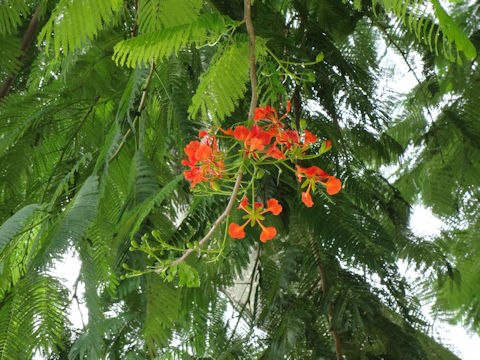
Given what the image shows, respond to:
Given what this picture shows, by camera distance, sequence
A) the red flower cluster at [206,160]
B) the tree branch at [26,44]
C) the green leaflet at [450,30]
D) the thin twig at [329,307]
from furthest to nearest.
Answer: the tree branch at [26,44] → the thin twig at [329,307] → the red flower cluster at [206,160] → the green leaflet at [450,30]

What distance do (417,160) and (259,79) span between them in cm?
116

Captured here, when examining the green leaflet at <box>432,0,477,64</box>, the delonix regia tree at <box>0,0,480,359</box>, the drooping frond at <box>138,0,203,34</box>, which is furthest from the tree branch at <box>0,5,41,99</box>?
the green leaflet at <box>432,0,477,64</box>

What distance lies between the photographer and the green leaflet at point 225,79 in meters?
0.75

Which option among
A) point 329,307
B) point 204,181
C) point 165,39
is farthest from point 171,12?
point 329,307

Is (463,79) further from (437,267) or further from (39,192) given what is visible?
(39,192)

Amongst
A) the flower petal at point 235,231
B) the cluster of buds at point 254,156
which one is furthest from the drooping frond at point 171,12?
the flower petal at point 235,231

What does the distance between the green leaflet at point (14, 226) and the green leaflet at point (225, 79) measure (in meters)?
0.25

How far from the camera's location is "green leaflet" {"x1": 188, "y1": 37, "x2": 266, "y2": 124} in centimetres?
75

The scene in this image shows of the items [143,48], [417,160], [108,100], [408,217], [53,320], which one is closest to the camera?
[143,48]

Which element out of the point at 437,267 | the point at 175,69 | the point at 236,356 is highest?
the point at 175,69

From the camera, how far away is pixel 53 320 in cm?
79

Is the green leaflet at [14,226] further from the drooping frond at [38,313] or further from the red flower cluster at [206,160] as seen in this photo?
the red flower cluster at [206,160]

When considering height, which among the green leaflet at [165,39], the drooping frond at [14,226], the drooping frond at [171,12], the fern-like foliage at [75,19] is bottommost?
the drooping frond at [14,226]

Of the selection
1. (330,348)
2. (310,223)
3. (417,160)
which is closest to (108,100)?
(310,223)
